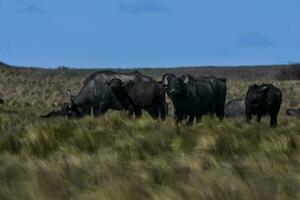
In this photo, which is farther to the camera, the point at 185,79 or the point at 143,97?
the point at 143,97

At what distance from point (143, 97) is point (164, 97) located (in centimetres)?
74

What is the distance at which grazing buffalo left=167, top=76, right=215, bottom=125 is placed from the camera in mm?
21609

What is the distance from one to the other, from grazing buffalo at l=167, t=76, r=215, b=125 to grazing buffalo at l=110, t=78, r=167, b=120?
2.26ft

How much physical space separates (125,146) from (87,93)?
1352 centimetres

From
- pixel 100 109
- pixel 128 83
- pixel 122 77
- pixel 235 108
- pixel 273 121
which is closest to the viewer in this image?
pixel 273 121

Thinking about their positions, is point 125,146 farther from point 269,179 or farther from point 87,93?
point 87,93

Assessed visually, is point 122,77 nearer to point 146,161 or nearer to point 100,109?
point 100,109

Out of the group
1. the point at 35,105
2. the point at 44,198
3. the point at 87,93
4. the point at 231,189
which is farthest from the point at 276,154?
the point at 35,105

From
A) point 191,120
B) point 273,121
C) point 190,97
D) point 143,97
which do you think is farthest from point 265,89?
point 191,120

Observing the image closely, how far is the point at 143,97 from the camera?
893 inches

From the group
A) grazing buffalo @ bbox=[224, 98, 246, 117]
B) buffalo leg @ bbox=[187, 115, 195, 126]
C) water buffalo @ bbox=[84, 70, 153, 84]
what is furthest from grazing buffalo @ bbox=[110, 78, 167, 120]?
grazing buffalo @ bbox=[224, 98, 246, 117]

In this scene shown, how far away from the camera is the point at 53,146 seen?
42.0 ft

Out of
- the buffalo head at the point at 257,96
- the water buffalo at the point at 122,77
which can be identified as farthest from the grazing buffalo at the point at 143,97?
the buffalo head at the point at 257,96

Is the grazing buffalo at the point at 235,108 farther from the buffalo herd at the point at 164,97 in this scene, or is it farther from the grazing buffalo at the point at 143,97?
the grazing buffalo at the point at 143,97
